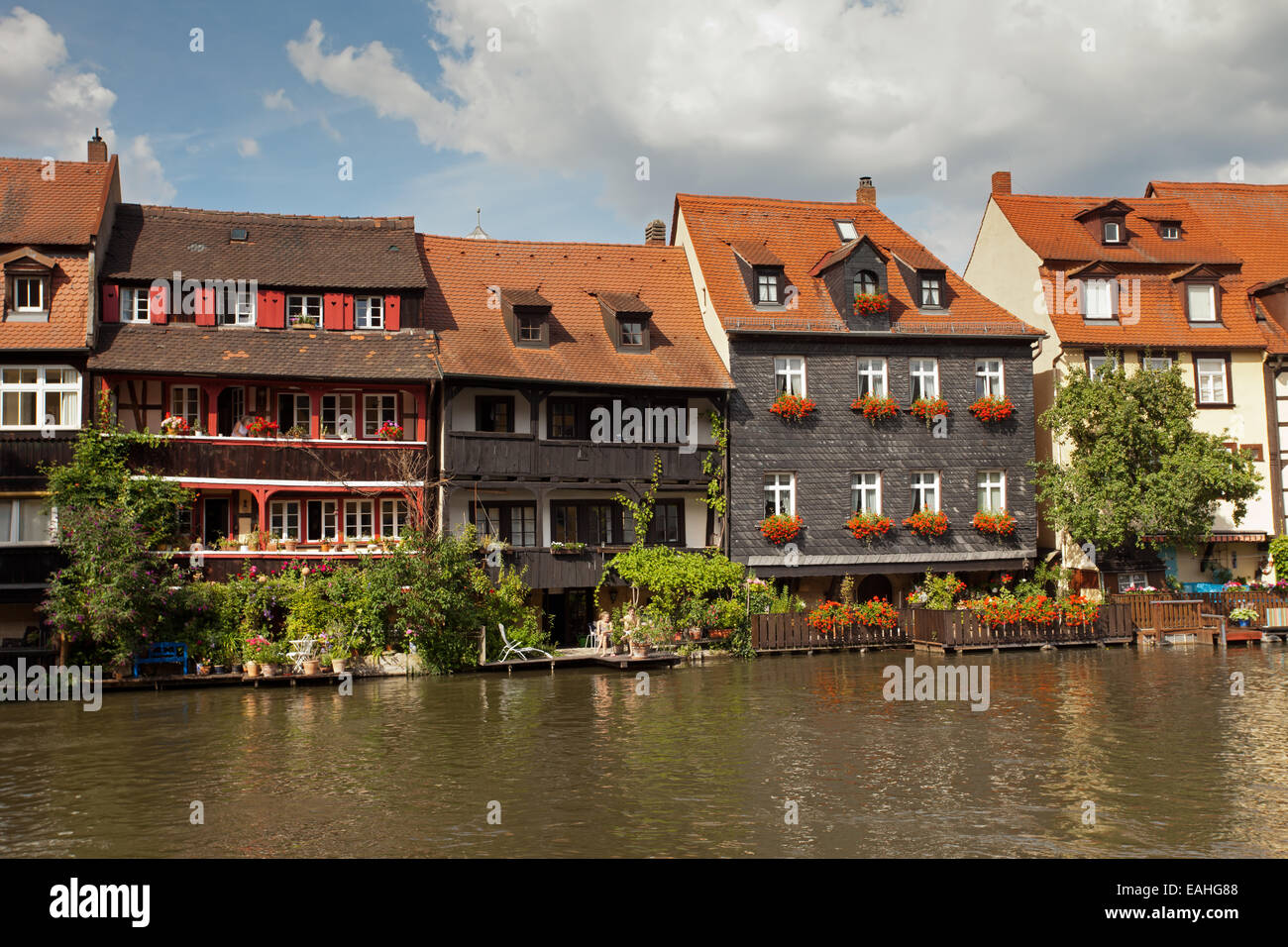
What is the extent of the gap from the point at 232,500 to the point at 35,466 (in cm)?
502

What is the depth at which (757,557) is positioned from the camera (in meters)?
34.5

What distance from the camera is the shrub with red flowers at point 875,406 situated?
35.7 metres

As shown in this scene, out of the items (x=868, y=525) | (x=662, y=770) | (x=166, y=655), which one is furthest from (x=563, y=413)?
(x=662, y=770)

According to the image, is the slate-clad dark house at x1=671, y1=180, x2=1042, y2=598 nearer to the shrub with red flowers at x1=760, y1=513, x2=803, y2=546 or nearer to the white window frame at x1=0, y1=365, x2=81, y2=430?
the shrub with red flowers at x1=760, y1=513, x2=803, y2=546

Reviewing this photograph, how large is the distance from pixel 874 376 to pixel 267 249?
19369 mm

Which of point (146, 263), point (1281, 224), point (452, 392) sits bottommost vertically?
point (452, 392)

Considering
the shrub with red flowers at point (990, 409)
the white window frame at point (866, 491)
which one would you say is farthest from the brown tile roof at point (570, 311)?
the shrub with red flowers at point (990, 409)

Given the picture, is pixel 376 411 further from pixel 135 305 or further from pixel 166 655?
pixel 166 655

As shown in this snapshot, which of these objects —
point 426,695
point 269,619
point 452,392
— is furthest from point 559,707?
point 452,392

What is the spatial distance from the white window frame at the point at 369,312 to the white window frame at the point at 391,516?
532 cm

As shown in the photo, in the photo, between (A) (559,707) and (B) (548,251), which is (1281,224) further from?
(A) (559,707)

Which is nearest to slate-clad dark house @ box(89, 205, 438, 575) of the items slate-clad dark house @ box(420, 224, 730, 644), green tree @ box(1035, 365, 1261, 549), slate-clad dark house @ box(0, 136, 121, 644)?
slate-clad dark house @ box(0, 136, 121, 644)

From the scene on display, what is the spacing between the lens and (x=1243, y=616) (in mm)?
33062

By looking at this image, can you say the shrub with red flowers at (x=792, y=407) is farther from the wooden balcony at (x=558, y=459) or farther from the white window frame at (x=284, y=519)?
the white window frame at (x=284, y=519)
